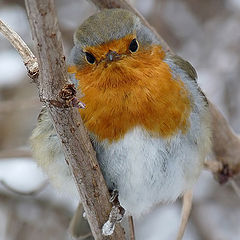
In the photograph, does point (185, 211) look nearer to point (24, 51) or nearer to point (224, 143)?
point (224, 143)

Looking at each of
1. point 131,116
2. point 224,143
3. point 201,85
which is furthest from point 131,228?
point 201,85

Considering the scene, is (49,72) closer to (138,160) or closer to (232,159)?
(138,160)

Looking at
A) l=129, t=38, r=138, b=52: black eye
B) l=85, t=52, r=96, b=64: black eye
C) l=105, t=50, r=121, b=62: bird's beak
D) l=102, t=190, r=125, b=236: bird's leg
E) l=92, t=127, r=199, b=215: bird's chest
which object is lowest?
l=102, t=190, r=125, b=236: bird's leg

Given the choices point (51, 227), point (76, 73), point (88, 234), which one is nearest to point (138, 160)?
point (76, 73)

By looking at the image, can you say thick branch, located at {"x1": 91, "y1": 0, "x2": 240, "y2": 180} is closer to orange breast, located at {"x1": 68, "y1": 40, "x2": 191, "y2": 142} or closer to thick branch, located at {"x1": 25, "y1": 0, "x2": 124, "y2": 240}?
orange breast, located at {"x1": 68, "y1": 40, "x2": 191, "y2": 142}

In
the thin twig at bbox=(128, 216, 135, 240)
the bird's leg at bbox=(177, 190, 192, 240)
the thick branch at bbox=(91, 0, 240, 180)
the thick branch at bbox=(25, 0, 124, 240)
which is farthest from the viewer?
the thick branch at bbox=(91, 0, 240, 180)

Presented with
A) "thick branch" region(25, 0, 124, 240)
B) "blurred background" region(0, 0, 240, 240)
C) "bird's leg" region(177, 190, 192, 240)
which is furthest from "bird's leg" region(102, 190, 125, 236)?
"blurred background" region(0, 0, 240, 240)
